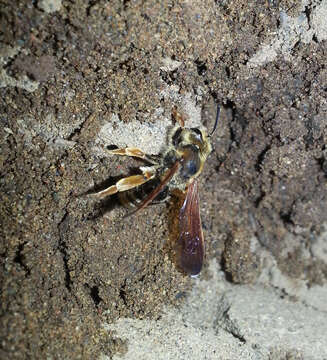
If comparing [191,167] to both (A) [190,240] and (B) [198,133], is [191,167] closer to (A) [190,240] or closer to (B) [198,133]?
(B) [198,133]

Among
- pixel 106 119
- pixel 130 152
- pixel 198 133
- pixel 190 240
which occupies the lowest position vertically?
pixel 190 240

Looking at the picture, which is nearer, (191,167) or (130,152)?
(130,152)

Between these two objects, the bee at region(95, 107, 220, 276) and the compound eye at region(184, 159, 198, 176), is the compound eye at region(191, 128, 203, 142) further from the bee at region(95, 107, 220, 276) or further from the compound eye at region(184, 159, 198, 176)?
the compound eye at region(184, 159, 198, 176)

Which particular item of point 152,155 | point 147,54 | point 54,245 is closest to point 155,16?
point 147,54

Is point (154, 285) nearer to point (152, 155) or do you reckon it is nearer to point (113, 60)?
point (152, 155)

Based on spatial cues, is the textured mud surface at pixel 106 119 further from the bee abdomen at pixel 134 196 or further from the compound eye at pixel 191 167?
the compound eye at pixel 191 167

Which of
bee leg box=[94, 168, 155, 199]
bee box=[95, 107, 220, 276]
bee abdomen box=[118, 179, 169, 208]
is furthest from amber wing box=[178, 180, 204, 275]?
bee leg box=[94, 168, 155, 199]

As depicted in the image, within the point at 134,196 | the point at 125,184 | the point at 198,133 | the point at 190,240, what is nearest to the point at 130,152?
the point at 125,184
